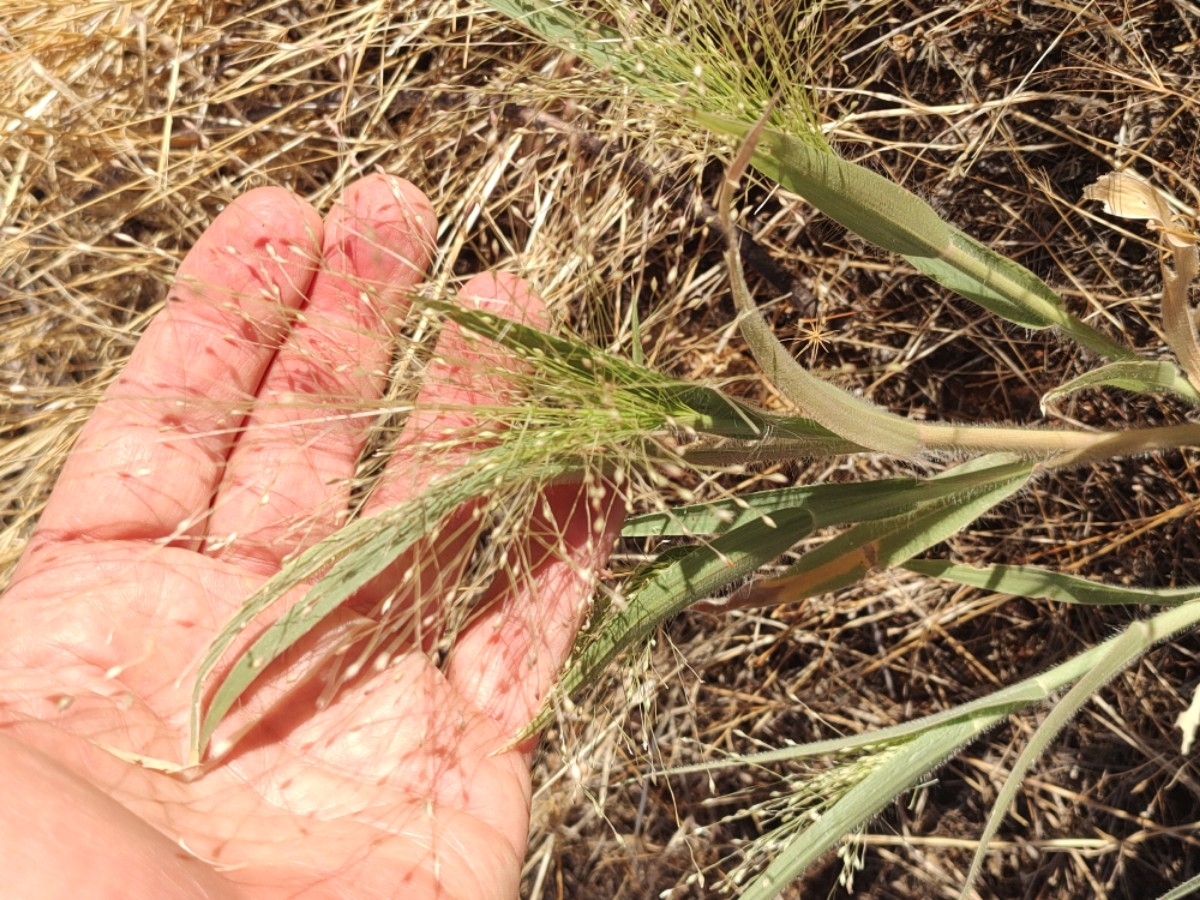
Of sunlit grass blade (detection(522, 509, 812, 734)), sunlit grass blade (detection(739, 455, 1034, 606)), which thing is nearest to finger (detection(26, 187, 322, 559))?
sunlit grass blade (detection(522, 509, 812, 734))

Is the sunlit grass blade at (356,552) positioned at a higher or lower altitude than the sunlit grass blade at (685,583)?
higher

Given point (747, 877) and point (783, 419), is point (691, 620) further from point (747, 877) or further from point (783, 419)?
point (783, 419)

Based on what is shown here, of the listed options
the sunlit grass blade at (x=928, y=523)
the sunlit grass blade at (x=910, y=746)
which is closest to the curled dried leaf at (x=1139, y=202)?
the sunlit grass blade at (x=928, y=523)

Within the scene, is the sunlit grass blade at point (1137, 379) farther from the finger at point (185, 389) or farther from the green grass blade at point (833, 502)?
the finger at point (185, 389)

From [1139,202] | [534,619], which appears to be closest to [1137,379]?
[1139,202]

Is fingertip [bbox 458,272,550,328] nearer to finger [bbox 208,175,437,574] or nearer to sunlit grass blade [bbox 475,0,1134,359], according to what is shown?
finger [bbox 208,175,437,574]

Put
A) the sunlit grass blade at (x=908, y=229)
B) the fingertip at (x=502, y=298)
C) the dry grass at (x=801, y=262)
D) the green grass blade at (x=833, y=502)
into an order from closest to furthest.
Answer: the sunlit grass blade at (x=908, y=229)
the green grass blade at (x=833, y=502)
the fingertip at (x=502, y=298)
the dry grass at (x=801, y=262)
